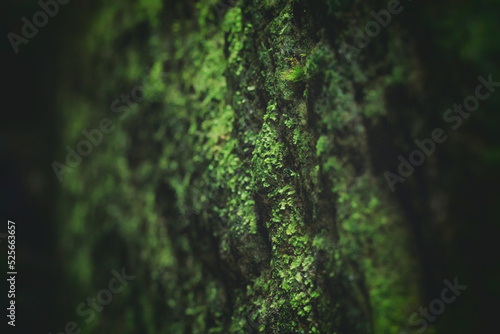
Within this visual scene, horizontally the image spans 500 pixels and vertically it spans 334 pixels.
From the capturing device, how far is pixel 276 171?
1646 mm

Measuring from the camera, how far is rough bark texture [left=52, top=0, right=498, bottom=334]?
1.13m

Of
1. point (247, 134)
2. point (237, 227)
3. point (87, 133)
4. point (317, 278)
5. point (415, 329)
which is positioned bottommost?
point (415, 329)

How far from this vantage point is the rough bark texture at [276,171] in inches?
44.7

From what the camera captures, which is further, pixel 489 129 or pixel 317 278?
pixel 317 278

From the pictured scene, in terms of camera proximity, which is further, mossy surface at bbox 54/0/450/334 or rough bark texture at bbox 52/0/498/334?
mossy surface at bbox 54/0/450/334

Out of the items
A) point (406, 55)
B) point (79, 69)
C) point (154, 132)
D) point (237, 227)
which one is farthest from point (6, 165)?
point (406, 55)

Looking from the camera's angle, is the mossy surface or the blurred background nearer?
the blurred background

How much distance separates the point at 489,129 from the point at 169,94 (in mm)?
1908

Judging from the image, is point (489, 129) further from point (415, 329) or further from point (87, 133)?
point (87, 133)

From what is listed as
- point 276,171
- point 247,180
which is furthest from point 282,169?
point 247,180

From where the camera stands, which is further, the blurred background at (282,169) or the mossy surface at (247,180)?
the mossy surface at (247,180)

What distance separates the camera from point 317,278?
1.48 metres

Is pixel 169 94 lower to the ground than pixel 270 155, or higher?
higher

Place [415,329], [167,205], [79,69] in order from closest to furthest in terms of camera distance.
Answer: [415,329], [167,205], [79,69]
